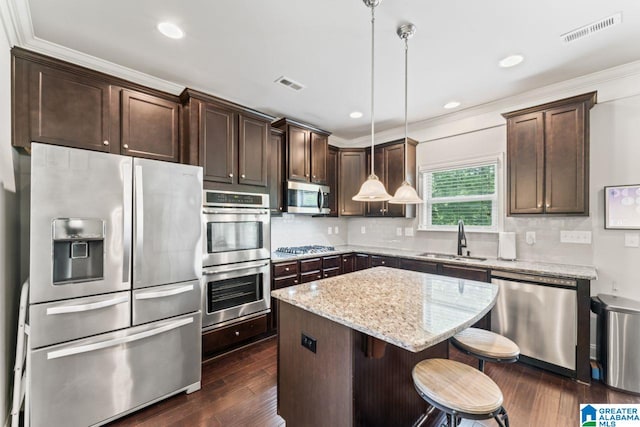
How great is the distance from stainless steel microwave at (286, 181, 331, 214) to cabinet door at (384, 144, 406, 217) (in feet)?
3.12

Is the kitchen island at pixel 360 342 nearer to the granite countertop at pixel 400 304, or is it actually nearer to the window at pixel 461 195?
the granite countertop at pixel 400 304

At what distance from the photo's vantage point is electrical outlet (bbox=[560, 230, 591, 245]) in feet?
9.11

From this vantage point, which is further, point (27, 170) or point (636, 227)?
point (636, 227)

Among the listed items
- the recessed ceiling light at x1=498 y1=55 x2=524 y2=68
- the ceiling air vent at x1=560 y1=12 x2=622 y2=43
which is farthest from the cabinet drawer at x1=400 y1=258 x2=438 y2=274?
the ceiling air vent at x1=560 y1=12 x2=622 y2=43

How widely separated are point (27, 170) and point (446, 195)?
15.0 ft

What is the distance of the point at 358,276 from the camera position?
2.27 meters

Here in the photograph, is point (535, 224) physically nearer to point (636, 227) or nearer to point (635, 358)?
point (636, 227)

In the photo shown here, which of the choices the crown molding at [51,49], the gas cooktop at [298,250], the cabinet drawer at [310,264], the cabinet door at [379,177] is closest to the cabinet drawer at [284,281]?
the cabinet drawer at [310,264]

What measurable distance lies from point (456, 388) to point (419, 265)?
7.28ft

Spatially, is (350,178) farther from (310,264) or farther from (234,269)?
(234,269)

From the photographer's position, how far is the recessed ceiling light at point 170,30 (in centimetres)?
199

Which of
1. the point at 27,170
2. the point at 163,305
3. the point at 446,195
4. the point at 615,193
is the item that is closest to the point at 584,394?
the point at 615,193

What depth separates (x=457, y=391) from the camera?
4.12 ft

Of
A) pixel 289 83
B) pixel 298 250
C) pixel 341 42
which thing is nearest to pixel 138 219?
pixel 289 83
